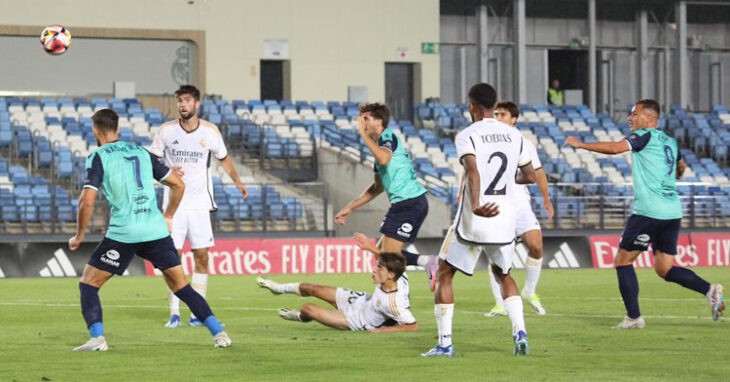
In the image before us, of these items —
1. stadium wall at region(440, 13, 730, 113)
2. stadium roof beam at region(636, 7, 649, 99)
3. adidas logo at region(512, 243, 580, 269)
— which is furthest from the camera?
stadium roof beam at region(636, 7, 649, 99)

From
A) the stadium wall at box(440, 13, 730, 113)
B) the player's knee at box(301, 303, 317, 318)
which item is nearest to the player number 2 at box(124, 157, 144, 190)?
the player's knee at box(301, 303, 317, 318)

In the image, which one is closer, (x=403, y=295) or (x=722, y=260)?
(x=403, y=295)

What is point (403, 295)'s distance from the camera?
12.9m

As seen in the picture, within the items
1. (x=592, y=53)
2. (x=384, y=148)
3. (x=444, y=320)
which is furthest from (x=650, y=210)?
(x=592, y=53)

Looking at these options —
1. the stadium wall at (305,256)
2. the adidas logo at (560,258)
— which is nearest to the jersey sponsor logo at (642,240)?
the stadium wall at (305,256)

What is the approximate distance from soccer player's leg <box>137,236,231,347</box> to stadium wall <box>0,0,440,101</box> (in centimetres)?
2891

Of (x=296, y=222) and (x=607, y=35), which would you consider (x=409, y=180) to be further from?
(x=607, y=35)

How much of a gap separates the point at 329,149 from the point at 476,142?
2497cm

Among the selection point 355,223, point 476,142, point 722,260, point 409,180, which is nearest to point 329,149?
point 355,223

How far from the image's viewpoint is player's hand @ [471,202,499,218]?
10.3 meters

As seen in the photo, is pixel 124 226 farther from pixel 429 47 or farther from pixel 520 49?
pixel 520 49

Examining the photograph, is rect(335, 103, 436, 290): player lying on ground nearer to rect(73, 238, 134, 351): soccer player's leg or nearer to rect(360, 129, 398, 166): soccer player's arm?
rect(360, 129, 398, 166): soccer player's arm

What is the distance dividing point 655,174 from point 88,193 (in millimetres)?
5697

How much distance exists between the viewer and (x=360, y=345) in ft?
38.5
